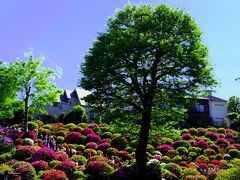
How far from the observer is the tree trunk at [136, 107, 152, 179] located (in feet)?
67.0

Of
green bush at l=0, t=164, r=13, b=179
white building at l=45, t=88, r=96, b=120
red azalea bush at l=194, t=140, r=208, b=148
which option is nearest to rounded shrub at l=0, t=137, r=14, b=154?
green bush at l=0, t=164, r=13, b=179

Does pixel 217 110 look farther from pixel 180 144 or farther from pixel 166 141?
pixel 180 144

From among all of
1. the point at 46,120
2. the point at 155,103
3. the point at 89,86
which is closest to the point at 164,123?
the point at 155,103

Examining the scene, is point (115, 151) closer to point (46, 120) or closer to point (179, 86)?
point (179, 86)

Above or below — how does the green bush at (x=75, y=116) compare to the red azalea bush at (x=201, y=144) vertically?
above

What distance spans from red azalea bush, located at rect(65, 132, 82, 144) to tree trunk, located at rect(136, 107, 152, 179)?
34.0 feet

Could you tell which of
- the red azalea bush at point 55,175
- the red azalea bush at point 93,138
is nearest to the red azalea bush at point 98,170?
the red azalea bush at point 55,175

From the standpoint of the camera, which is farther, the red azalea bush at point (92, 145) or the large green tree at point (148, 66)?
the red azalea bush at point (92, 145)

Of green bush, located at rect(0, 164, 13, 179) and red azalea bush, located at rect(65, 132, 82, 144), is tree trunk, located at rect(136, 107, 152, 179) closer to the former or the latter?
green bush, located at rect(0, 164, 13, 179)

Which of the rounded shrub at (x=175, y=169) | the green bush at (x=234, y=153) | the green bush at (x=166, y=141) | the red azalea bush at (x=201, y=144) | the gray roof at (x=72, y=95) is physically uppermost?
the gray roof at (x=72, y=95)

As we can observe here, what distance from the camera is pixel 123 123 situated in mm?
22828

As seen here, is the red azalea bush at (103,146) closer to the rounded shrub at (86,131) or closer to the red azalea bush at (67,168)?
the rounded shrub at (86,131)

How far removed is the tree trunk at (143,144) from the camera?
20.4 m

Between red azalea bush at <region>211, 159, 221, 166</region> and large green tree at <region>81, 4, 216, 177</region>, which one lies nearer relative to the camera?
large green tree at <region>81, 4, 216, 177</region>
